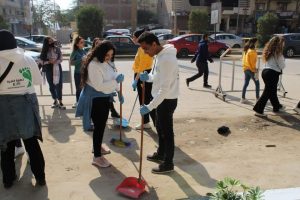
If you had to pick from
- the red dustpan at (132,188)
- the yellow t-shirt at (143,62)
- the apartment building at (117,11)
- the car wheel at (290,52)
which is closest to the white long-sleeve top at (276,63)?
the yellow t-shirt at (143,62)

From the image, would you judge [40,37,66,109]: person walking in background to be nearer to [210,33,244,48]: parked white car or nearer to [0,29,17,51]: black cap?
[0,29,17,51]: black cap

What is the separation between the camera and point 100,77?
183 inches

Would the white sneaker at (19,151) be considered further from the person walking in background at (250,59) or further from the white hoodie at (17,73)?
the person walking in background at (250,59)

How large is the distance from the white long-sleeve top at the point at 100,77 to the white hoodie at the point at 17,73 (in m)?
0.77

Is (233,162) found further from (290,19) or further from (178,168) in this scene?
(290,19)

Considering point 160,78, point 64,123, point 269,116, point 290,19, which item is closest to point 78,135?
point 64,123

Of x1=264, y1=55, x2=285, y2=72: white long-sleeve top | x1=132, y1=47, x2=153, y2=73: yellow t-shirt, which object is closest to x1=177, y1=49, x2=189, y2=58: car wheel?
x1=264, y1=55, x2=285, y2=72: white long-sleeve top

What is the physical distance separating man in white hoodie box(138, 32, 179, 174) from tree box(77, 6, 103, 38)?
1033 inches

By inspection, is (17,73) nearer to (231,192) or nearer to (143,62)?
(231,192)

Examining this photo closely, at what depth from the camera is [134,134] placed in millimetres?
6473

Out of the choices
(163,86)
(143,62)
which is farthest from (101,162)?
(143,62)

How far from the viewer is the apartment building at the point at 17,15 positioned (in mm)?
57453

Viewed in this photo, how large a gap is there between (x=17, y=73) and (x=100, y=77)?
3.43ft

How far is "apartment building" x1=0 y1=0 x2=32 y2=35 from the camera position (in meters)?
57.5
